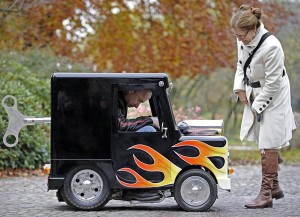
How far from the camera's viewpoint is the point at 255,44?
9.09 metres

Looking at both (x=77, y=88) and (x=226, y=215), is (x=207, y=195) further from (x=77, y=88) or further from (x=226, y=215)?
(x=77, y=88)

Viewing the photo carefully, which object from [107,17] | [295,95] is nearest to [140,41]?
[107,17]

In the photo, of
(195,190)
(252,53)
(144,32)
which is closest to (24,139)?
(195,190)

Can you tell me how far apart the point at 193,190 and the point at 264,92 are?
3.98 feet

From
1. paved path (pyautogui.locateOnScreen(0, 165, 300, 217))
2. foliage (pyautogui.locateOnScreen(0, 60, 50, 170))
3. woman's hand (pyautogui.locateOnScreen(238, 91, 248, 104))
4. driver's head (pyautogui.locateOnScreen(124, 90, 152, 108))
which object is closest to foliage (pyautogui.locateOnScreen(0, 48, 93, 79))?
foliage (pyautogui.locateOnScreen(0, 60, 50, 170))

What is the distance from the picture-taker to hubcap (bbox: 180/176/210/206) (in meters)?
8.88

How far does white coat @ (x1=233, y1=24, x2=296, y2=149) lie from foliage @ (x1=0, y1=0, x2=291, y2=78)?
1359 centimetres

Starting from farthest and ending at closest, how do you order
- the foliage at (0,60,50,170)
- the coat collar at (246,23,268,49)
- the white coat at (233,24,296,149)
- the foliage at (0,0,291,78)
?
the foliage at (0,0,291,78) → the foliage at (0,60,50,170) → the coat collar at (246,23,268,49) → the white coat at (233,24,296,149)

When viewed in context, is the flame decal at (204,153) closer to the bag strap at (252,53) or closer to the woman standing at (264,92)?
the woman standing at (264,92)

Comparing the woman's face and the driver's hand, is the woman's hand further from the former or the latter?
the driver's hand

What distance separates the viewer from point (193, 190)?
8891 mm

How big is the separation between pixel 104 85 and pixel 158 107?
1.92 ft

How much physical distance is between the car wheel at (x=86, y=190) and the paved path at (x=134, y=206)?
0.11m

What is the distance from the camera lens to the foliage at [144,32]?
923 inches
